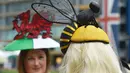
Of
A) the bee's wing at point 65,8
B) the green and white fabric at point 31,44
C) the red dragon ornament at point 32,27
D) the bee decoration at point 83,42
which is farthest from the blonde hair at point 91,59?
the red dragon ornament at point 32,27

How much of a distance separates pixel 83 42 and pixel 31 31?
1476 mm

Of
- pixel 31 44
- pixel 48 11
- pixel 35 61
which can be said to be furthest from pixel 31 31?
pixel 48 11

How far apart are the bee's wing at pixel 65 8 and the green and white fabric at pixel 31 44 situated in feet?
3.57

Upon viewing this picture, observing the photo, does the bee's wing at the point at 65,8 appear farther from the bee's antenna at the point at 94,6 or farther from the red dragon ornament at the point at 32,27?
the red dragon ornament at the point at 32,27

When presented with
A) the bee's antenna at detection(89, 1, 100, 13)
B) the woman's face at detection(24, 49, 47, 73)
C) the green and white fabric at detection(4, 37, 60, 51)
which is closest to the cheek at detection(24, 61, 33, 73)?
the woman's face at detection(24, 49, 47, 73)

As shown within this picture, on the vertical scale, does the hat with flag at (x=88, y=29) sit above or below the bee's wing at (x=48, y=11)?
below

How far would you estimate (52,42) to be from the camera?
13.0ft

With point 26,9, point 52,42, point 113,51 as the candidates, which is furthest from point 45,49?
point 113,51

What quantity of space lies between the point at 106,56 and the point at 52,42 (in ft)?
5.06

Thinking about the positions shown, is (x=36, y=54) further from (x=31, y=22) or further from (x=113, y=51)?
(x=113, y=51)

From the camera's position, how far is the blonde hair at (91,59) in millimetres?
2459

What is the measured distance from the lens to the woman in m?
3.86

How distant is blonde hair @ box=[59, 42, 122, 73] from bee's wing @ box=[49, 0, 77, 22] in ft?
0.96

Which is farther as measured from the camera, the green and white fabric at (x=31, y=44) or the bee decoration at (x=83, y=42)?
the green and white fabric at (x=31, y=44)
